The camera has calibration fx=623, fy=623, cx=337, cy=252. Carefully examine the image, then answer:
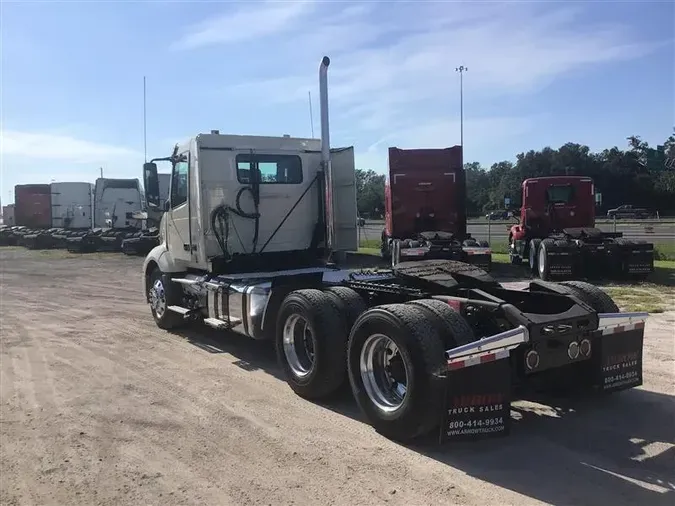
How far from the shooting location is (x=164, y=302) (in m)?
9.87

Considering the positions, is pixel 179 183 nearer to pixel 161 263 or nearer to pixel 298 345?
pixel 161 263

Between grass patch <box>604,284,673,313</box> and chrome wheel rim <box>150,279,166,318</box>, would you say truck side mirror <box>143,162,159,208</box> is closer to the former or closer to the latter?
chrome wheel rim <box>150,279,166,318</box>

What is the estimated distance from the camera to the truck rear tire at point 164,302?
9781mm

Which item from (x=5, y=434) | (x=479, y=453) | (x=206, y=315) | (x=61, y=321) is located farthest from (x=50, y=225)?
(x=479, y=453)

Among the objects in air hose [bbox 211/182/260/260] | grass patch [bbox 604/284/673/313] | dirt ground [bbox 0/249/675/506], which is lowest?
dirt ground [bbox 0/249/675/506]

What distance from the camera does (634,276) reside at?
15.4 meters

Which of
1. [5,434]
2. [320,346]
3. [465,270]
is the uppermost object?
[465,270]

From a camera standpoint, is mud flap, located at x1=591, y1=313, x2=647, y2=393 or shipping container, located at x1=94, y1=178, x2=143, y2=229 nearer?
mud flap, located at x1=591, y1=313, x2=647, y2=393

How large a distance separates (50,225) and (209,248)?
31944 mm

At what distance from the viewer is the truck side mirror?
923 cm

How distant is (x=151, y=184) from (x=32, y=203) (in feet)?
109

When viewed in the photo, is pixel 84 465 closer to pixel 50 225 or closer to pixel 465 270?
pixel 465 270

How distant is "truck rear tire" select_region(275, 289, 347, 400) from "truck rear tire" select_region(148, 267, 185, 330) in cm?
359

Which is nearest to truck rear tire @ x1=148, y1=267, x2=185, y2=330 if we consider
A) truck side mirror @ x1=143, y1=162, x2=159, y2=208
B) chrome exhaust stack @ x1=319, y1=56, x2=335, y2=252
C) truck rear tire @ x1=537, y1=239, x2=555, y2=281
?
truck side mirror @ x1=143, y1=162, x2=159, y2=208
